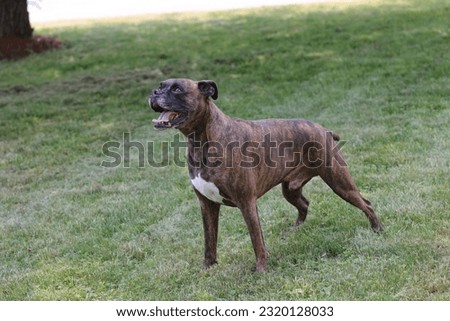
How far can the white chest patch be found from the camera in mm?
5621

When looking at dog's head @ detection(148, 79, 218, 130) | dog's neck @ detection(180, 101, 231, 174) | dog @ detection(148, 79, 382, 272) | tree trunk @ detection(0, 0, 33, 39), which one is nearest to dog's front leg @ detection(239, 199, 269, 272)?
dog @ detection(148, 79, 382, 272)

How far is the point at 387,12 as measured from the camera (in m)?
20.5

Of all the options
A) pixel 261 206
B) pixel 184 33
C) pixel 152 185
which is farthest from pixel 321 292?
pixel 184 33

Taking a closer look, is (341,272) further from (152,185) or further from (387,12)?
(387,12)

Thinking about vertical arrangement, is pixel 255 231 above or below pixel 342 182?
below

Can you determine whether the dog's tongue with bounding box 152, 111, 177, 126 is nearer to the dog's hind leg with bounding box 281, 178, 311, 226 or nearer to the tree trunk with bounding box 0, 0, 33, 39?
the dog's hind leg with bounding box 281, 178, 311, 226

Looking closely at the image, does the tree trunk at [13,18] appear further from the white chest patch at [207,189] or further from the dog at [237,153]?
the white chest patch at [207,189]

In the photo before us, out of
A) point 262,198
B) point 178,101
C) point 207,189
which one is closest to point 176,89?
point 178,101

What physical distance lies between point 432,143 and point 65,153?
6311 mm

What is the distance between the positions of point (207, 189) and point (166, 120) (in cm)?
74

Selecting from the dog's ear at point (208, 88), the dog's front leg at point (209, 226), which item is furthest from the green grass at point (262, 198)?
the dog's ear at point (208, 88)

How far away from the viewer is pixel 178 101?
538 centimetres

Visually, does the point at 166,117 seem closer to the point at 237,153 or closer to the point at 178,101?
the point at 178,101
